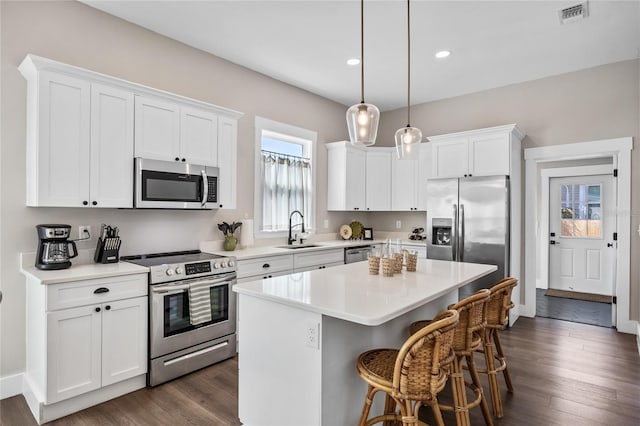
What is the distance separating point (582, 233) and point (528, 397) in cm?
467

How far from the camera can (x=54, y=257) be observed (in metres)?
2.65

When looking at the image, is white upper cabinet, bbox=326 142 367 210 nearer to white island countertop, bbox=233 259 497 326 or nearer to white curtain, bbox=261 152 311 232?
white curtain, bbox=261 152 311 232

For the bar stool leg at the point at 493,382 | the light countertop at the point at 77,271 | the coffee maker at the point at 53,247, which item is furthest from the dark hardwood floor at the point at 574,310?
the coffee maker at the point at 53,247

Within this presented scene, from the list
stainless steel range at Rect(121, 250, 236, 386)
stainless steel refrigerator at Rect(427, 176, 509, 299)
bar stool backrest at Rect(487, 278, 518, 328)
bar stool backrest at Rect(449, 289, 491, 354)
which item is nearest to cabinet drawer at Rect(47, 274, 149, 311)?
stainless steel range at Rect(121, 250, 236, 386)

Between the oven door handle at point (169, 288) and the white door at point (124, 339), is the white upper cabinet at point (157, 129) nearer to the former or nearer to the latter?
the oven door handle at point (169, 288)

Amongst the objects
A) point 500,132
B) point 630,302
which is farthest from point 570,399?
point 500,132

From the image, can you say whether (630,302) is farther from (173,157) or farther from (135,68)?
(135,68)

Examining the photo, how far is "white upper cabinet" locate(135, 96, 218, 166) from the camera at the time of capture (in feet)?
10.2

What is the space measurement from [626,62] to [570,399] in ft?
12.6

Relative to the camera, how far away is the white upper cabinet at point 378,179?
18.9 ft

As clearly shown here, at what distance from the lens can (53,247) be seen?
2.65 metres

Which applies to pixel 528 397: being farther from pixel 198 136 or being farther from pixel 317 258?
pixel 198 136

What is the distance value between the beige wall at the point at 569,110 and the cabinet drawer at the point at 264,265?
3224 mm

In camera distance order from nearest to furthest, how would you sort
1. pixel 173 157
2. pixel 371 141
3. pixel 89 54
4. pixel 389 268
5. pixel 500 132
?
pixel 371 141 → pixel 389 268 → pixel 89 54 → pixel 173 157 → pixel 500 132
